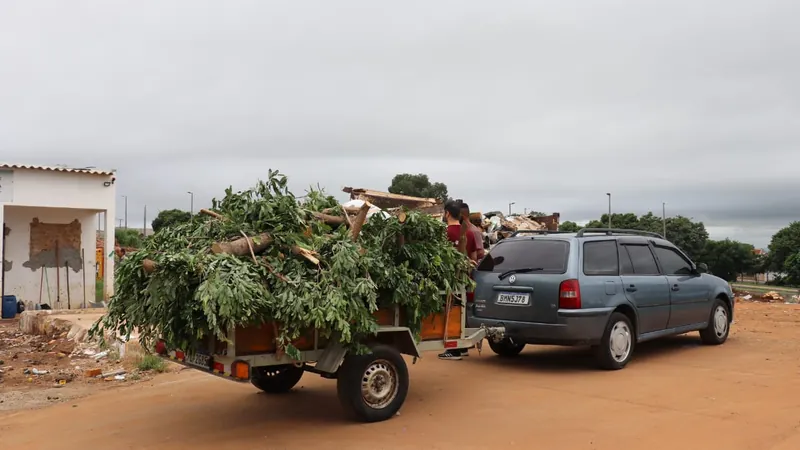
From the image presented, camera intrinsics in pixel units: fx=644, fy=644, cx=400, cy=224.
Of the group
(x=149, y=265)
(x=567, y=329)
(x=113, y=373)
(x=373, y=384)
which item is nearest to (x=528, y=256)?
(x=567, y=329)

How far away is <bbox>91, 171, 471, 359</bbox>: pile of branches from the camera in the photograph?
189 inches

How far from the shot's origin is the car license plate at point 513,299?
7488 mm

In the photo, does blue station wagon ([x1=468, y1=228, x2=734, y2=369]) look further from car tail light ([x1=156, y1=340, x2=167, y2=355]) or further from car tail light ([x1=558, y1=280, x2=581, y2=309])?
car tail light ([x1=156, y1=340, x2=167, y2=355])

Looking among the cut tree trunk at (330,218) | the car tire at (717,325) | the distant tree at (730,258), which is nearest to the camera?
the cut tree trunk at (330,218)

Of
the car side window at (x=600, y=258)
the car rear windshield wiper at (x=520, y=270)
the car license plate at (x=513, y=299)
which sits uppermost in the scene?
the car side window at (x=600, y=258)

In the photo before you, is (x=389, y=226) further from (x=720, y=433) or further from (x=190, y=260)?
(x=720, y=433)

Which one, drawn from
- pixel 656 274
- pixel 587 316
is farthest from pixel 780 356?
pixel 587 316

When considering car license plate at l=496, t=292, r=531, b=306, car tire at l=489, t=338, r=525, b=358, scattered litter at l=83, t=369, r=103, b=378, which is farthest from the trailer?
scattered litter at l=83, t=369, r=103, b=378

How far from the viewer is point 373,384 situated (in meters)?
5.68

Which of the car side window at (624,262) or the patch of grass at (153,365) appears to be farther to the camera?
the patch of grass at (153,365)

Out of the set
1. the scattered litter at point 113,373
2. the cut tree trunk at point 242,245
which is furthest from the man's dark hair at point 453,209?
the scattered litter at point 113,373

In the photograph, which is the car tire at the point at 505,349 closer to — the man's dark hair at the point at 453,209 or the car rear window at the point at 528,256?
the car rear window at the point at 528,256

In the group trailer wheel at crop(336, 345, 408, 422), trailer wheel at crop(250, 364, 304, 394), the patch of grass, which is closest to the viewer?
trailer wheel at crop(336, 345, 408, 422)

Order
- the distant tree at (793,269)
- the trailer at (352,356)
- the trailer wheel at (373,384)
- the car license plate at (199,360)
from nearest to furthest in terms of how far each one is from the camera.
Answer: the trailer at (352,356) < the car license plate at (199,360) < the trailer wheel at (373,384) < the distant tree at (793,269)
